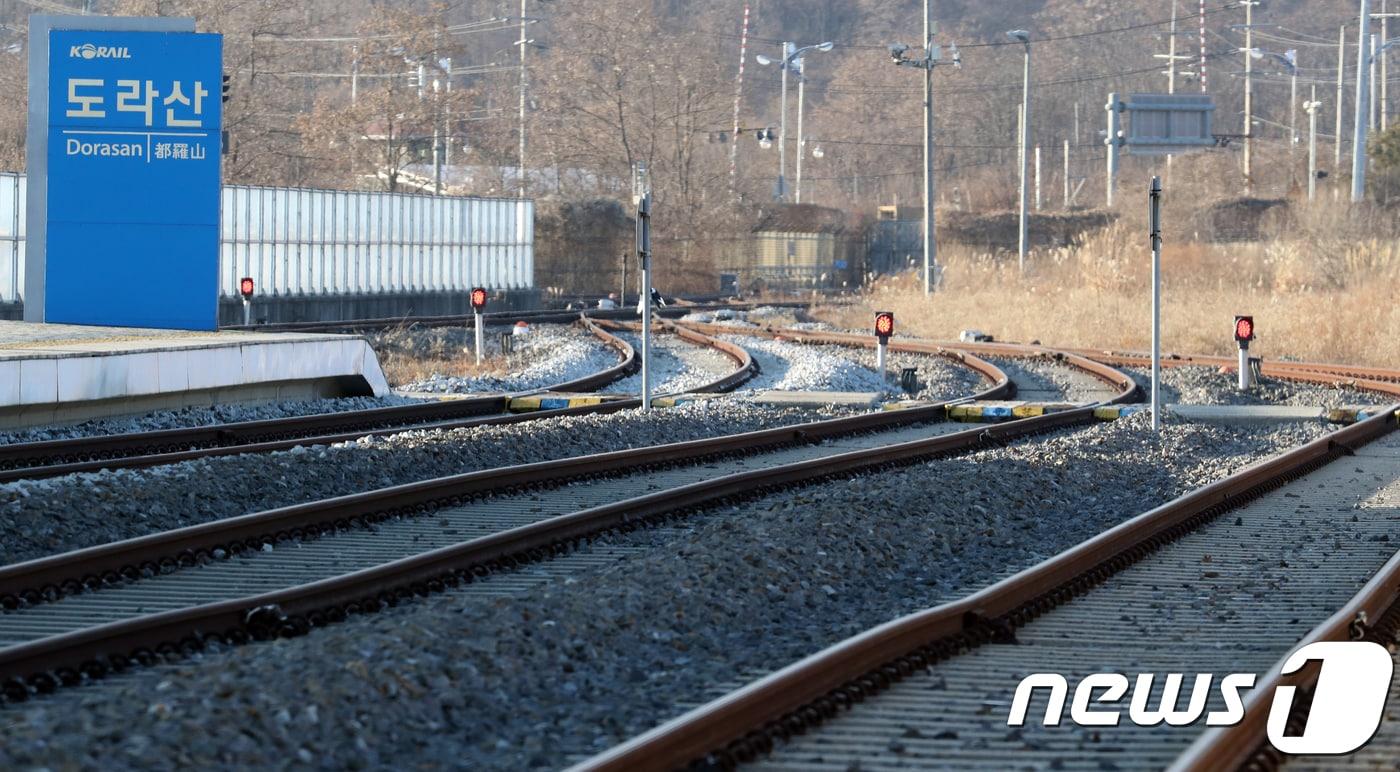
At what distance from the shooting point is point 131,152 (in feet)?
71.7

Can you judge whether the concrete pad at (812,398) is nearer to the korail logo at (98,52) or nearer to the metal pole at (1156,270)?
the metal pole at (1156,270)

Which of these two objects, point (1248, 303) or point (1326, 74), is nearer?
point (1248, 303)

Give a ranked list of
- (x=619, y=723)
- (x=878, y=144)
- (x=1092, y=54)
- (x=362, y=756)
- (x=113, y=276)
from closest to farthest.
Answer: (x=362, y=756)
(x=619, y=723)
(x=113, y=276)
(x=878, y=144)
(x=1092, y=54)

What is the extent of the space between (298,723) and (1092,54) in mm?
114204

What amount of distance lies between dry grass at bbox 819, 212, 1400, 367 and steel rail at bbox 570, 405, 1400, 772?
20.4 m

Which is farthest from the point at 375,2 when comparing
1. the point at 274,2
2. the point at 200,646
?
the point at 200,646

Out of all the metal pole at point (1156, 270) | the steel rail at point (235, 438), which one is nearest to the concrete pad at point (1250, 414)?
the metal pole at point (1156, 270)

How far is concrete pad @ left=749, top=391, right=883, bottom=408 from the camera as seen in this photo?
19203 mm

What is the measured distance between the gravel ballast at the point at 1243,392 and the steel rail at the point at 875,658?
10477 mm

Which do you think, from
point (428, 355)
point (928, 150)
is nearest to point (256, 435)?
point (428, 355)

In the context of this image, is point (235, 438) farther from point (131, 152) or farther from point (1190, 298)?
point (1190, 298)

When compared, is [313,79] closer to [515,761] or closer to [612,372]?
[612,372]

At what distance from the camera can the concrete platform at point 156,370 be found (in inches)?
596

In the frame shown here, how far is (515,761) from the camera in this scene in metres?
5.52
